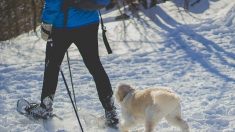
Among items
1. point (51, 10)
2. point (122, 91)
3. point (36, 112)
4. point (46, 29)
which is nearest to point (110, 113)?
point (122, 91)

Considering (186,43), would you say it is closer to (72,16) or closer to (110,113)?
(110,113)

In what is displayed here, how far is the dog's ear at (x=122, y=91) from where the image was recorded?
4609mm

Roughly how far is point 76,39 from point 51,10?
0.36 m

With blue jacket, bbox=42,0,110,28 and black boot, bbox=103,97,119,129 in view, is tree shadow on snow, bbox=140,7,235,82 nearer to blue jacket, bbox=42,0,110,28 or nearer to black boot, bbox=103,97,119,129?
black boot, bbox=103,97,119,129

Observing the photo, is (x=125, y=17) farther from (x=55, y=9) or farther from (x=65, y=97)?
(x=55, y=9)

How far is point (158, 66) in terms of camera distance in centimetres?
732

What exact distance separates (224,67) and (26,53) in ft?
11.1

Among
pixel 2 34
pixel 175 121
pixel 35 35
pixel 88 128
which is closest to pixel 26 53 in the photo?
pixel 35 35

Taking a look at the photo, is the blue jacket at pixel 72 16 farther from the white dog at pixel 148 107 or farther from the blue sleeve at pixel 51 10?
the white dog at pixel 148 107

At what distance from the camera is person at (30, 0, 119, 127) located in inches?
179

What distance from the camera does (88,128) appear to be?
4965 millimetres

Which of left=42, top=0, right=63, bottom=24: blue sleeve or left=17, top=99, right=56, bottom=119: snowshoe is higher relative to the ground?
left=42, top=0, right=63, bottom=24: blue sleeve

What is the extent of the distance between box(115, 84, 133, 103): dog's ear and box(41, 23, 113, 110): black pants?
0.49 feet

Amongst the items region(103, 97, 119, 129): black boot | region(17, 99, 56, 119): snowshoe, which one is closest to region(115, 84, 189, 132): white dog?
region(103, 97, 119, 129): black boot
